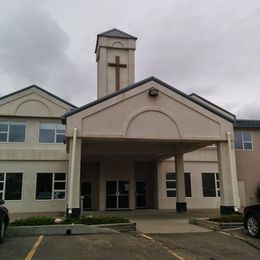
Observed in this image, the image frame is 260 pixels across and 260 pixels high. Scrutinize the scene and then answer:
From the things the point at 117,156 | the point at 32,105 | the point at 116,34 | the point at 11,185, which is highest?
the point at 116,34

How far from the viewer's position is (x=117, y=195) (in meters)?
22.8

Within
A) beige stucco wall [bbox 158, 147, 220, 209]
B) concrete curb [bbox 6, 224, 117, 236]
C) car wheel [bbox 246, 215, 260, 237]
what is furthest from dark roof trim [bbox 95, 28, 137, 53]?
car wheel [bbox 246, 215, 260, 237]

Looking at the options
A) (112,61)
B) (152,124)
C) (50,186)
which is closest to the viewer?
(152,124)

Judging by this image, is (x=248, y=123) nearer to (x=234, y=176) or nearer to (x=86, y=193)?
(x=234, y=176)

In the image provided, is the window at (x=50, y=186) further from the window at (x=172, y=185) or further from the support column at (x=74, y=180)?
the support column at (x=74, y=180)

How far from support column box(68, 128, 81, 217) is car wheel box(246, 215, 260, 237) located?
664 cm

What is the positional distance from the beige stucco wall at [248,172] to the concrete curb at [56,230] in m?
15.7

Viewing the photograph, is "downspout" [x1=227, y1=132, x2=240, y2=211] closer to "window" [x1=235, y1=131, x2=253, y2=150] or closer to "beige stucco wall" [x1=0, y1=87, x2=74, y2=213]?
"window" [x1=235, y1=131, x2=253, y2=150]

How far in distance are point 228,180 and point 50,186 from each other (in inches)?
485

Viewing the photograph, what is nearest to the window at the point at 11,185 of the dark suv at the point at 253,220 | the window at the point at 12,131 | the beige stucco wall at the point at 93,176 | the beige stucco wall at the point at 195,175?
the window at the point at 12,131

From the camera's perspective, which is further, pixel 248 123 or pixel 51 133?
pixel 248 123

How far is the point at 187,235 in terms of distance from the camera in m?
10.6

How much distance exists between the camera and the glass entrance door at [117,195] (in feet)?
74.2

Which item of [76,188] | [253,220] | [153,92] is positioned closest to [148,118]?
[153,92]
